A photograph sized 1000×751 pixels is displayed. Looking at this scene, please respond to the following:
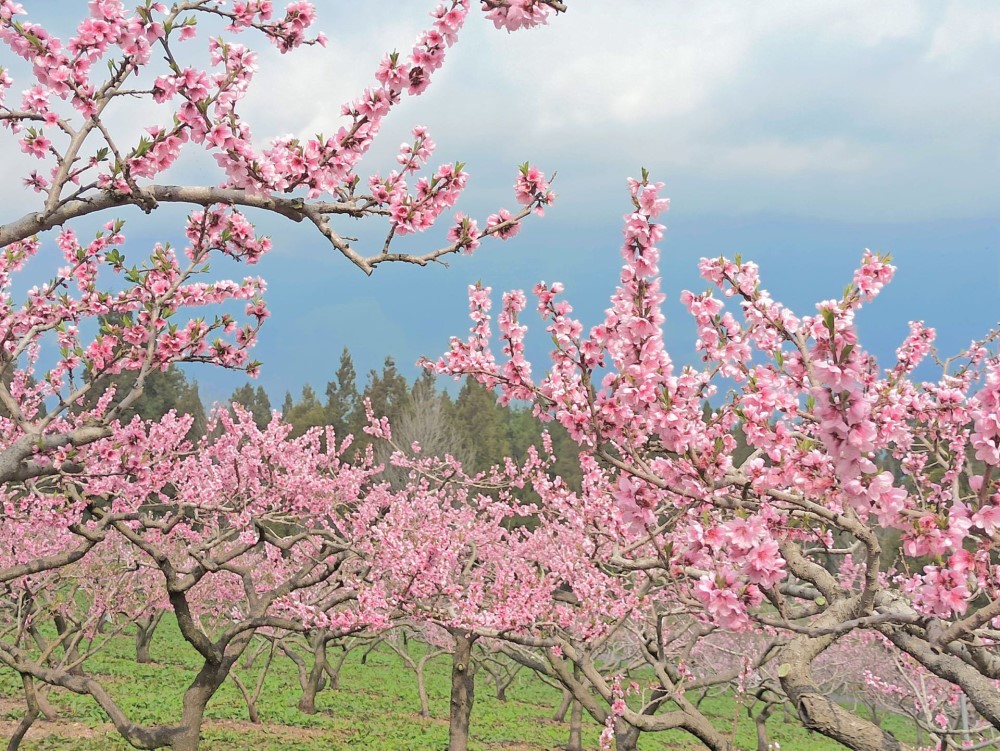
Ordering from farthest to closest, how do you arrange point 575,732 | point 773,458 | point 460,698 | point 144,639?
point 144,639, point 575,732, point 460,698, point 773,458

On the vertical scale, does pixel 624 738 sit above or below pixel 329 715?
above

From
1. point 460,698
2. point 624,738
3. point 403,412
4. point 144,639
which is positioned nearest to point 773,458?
point 624,738

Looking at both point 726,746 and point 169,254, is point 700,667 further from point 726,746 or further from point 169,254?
point 169,254

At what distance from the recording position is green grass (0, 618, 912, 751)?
554 inches

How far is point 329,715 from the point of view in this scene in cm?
1747

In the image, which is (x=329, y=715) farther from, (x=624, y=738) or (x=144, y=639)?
(x=624, y=738)

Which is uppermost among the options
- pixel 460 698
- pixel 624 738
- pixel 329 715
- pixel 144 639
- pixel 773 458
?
pixel 773 458

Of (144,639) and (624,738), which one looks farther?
(144,639)

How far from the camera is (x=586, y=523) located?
943 centimetres

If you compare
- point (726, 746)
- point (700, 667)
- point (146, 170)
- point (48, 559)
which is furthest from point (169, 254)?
point (700, 667)

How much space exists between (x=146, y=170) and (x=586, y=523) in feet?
21.8

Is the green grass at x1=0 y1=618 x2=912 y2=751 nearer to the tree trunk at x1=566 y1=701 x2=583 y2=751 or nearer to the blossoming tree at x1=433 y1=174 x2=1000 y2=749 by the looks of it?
the tree trunk at x1=566 y1=701 x2=583 y2=751

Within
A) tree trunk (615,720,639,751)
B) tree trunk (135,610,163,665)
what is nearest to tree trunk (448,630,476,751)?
tree trunk (615,720,639,751)

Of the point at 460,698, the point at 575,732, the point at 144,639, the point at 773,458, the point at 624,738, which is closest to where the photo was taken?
the point at 773,458
